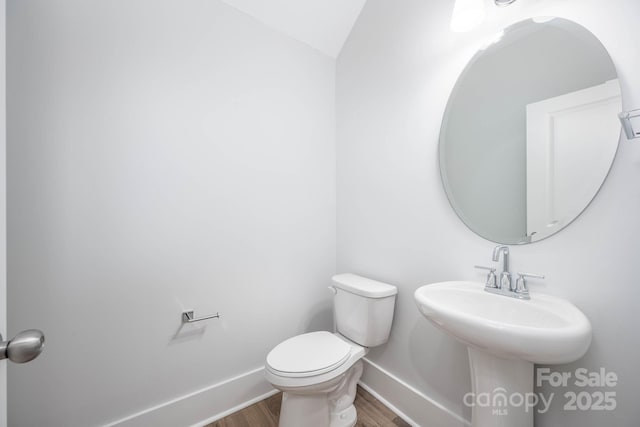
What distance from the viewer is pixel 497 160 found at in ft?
3.65

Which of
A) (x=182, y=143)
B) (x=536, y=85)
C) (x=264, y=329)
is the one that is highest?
(x=536, y=85)

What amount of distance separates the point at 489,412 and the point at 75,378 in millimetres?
1694

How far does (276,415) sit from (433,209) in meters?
1.45

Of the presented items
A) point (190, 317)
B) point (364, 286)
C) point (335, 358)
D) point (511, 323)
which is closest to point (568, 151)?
point (511, 323)

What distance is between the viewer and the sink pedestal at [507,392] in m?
0.87

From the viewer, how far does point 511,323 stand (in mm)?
853

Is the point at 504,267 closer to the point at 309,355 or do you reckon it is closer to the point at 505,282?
the point at 505,282

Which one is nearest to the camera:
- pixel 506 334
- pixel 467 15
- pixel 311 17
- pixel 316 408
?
pixel 506 334

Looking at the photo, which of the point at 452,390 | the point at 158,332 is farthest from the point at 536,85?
the point at 158,332

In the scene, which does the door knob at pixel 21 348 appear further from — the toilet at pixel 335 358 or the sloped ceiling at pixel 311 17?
the sloped ceiling at pixel 311 17

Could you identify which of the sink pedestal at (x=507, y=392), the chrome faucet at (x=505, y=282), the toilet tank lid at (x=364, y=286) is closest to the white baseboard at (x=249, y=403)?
the sink pedestal at (x=507, y=392)

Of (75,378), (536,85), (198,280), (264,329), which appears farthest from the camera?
(264,329)

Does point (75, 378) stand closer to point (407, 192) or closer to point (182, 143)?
point (182, 143)

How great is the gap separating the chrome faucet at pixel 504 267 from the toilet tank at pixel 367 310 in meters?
0.54
